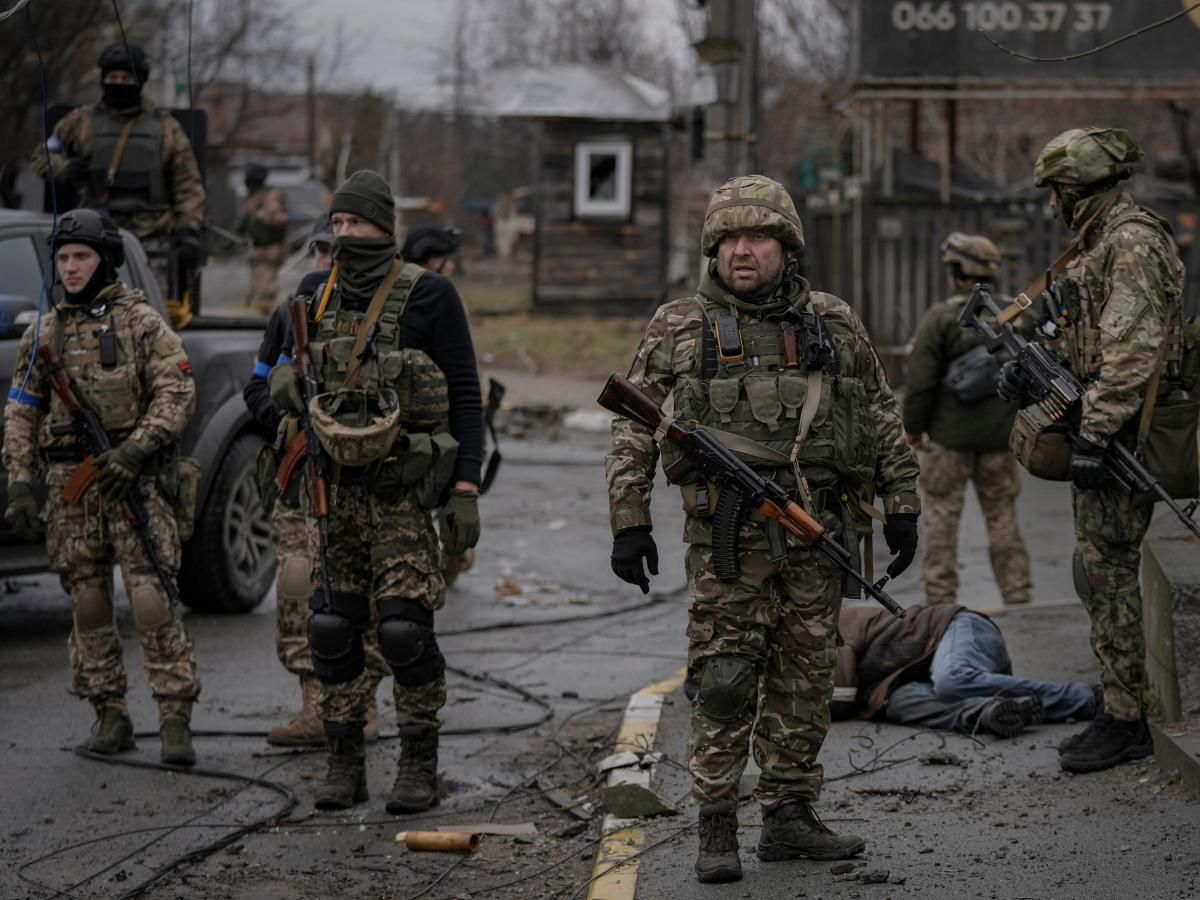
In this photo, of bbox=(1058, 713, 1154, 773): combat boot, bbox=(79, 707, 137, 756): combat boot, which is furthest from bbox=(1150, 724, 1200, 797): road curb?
bbox=(79, 707, 137, 756): combat boot

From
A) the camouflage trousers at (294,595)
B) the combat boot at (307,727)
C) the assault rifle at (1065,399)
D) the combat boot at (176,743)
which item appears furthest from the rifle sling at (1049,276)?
the combat boot at (176,743)

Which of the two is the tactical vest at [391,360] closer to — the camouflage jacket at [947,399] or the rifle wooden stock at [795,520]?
the rifle wooden stock at [795,520]

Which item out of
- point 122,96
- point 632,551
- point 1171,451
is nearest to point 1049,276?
point 1171,451

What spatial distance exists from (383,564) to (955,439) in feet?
12.1

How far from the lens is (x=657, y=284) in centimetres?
2533

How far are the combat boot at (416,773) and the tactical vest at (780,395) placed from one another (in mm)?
1616

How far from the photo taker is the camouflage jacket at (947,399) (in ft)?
27.5

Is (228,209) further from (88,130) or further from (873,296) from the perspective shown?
(88,130)

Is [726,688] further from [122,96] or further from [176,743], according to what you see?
[122,96]

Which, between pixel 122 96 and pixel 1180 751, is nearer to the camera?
pixel 1180 751

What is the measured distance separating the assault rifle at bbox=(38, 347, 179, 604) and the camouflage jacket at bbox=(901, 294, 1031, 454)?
12.4ft

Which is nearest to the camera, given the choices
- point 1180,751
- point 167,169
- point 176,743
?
point 1180,751

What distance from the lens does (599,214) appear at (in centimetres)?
2533

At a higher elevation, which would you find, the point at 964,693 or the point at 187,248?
the point at 187,248
